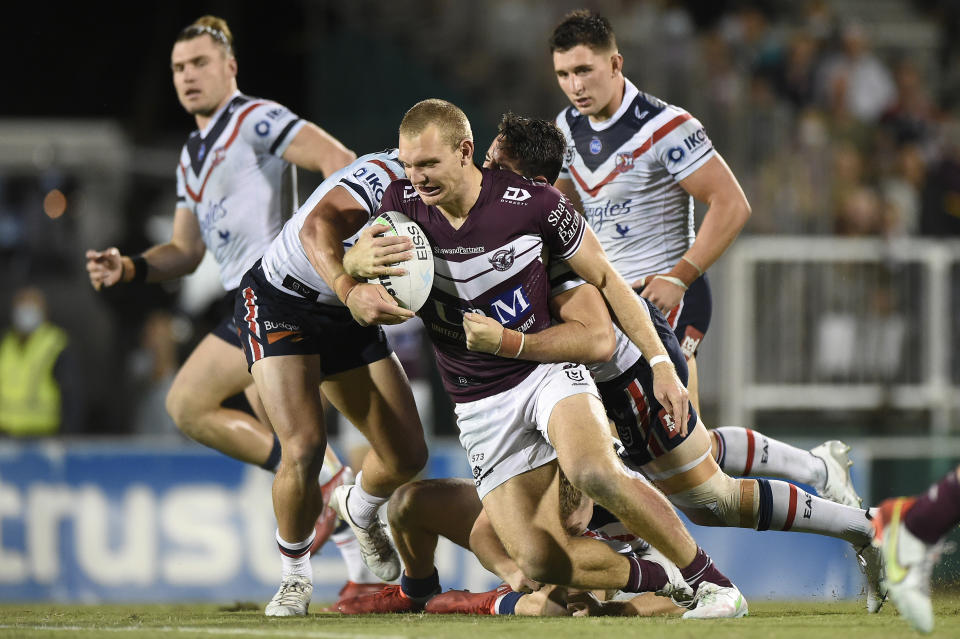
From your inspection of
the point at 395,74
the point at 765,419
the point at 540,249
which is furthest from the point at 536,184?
the point at 395,74

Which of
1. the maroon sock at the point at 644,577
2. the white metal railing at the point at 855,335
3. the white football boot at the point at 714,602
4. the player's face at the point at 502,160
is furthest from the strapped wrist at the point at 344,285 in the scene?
the white metal railing at the point at 855,335

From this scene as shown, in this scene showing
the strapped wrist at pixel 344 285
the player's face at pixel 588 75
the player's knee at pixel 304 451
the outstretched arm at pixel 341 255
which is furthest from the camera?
the player's face at pixel 588 75

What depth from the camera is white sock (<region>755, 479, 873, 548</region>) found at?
6223 millimetres

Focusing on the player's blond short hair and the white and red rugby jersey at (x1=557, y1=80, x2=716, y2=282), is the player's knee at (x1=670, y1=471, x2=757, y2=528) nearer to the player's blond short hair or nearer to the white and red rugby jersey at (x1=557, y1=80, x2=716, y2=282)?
the white and red rugby jersey at (x1=557, y1=80, x2=716, y2=282)

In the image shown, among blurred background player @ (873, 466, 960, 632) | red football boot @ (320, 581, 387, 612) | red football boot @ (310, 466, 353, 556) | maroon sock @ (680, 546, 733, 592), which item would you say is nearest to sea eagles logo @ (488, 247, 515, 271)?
maroon sock @ (680, 546, 733, 592)

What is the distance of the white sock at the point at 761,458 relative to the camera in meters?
7.05

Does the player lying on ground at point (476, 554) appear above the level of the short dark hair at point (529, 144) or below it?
below

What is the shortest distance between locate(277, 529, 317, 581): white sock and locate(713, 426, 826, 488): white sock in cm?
210

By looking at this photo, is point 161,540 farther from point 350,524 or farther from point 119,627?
point 119,627

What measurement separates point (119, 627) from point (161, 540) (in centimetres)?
517

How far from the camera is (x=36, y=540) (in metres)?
10.8

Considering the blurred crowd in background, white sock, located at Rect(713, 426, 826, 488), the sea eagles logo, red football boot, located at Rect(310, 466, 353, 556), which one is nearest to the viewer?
the sea eagles logo

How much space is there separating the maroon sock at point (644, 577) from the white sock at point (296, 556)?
5.19 ft

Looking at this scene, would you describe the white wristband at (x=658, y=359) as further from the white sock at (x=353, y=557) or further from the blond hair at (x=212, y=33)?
the blond hair at (x=212, y=33)
